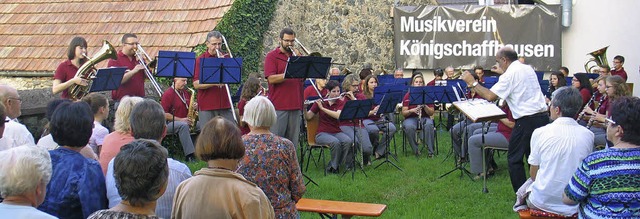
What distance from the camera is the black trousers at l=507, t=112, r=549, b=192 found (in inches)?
313

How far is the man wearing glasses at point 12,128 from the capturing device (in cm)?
533

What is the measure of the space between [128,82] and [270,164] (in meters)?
5.43

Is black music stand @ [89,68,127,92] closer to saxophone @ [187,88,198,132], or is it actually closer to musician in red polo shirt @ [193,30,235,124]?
musician in red polo shirt @ [193,30,235,124]

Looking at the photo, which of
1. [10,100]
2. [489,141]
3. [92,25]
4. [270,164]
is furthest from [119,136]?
[92,25]

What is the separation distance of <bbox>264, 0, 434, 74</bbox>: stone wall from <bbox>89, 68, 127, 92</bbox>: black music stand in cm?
822

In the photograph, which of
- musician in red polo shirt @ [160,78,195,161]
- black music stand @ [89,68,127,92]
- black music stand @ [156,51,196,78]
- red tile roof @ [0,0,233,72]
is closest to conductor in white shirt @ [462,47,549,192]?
black music stand @ [156,51,196,78]

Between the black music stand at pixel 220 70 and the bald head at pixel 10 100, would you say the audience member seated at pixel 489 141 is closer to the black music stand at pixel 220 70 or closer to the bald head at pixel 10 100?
the black music stand at pixel 220 70

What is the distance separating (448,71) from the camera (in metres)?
15.6

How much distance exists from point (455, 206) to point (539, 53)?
9.51 metres

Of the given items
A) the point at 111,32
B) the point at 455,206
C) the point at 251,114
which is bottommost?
the point at 455,206

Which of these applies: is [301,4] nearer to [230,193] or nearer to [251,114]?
[251,114]

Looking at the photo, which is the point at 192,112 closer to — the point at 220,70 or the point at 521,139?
the point at 220,70

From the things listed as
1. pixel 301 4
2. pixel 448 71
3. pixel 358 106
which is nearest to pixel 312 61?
pixel 358 106

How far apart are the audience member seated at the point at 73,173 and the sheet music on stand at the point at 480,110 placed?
4.68 m
